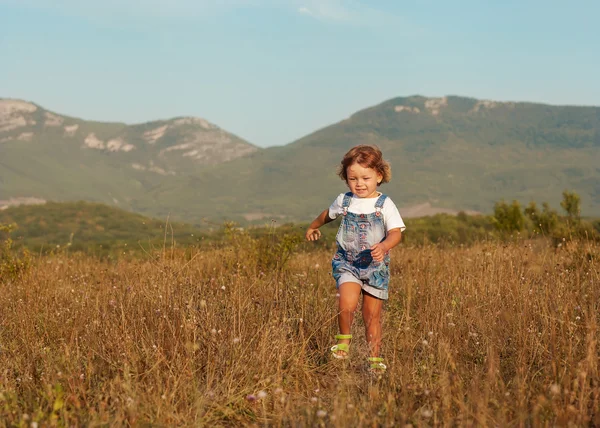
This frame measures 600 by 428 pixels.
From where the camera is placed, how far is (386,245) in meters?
4.25

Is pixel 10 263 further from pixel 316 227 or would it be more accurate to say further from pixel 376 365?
pixel 376 365

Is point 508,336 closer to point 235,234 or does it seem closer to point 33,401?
point 33,401

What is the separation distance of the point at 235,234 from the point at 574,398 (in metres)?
5.70

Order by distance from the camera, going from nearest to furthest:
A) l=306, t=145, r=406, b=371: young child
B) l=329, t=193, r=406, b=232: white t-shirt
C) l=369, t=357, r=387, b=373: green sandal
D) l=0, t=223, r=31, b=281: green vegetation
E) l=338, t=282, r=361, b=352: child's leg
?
l=369, t=357, r=387, b=373: green sandal < l=338, t=282, r=361, b=352: child's leg < l=306, t=145, r=406, b=371: young child < l=329, t=193, r=406, b=232: white t-shirt < l=0, t=223, r=31, b=281: green vegetation

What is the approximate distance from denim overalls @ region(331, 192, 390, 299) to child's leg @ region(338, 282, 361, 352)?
5 cm

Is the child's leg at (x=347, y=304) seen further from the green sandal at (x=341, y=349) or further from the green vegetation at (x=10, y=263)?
the green vegetation at (x=10, y=263)

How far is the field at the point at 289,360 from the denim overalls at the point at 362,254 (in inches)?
13.4

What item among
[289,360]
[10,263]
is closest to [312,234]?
[289,360]

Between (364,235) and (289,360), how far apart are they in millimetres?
1118

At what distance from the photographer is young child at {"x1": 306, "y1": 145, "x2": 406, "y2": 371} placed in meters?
4.43

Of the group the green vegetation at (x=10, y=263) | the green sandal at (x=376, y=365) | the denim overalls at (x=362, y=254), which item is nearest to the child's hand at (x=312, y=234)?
the denim overalls at (x=362, y=254)

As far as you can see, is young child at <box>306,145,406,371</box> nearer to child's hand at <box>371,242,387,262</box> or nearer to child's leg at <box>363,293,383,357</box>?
child's leg at <box>363,293,383,357</box>

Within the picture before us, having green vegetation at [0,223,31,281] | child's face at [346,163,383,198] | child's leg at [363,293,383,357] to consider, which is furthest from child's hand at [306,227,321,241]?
green vegetation at [0,223,31,281]

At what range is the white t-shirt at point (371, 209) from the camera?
4562 millimetres
